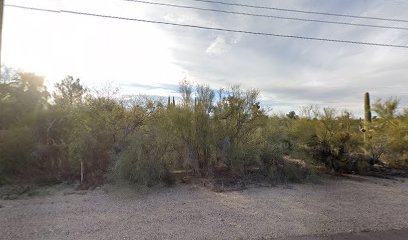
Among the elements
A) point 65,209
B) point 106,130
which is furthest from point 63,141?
point 65,209

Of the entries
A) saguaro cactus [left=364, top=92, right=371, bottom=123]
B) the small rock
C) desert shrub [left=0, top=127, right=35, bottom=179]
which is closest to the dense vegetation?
desert shrub [left=0, top=127, right=35, bottom=179]

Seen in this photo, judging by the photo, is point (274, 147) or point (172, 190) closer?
point (172, 190)

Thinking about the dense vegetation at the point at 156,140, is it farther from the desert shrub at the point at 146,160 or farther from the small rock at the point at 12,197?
the small rock at the point at 12,197

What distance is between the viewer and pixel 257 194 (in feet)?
28.4

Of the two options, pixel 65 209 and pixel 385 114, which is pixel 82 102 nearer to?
pixel 65 209

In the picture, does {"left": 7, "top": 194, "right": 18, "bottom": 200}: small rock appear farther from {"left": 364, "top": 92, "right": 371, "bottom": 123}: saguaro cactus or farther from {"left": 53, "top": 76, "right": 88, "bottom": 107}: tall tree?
{"left": 364, "top": 92, "right": 371, "bottom": 123}: saguaro cactus

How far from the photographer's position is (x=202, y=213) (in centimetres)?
691

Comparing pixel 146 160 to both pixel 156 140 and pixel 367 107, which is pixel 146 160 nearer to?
pixel 156 140

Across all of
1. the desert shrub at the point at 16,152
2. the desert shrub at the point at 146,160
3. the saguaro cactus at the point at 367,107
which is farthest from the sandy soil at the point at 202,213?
the saguaro cactus at the point at 367,107

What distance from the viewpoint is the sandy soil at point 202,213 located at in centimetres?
579

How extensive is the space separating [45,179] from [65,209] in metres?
3.22

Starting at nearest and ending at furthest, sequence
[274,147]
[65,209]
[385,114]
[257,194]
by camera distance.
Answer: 1. [65,209]
2. [257,194]
3. [274,147]
4. [385,114]

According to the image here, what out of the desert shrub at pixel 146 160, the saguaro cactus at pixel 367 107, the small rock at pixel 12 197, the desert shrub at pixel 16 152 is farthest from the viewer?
the saguaro cactus at pixel 367 107

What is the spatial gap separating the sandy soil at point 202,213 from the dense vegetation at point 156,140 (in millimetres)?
1069
